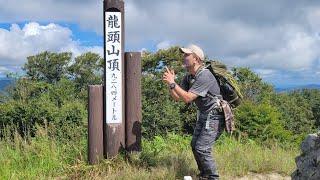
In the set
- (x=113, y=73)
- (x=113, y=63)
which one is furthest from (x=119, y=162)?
(x=113, y=63)

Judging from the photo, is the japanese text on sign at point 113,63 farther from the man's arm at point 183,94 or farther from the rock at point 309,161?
the rock at point 309,161

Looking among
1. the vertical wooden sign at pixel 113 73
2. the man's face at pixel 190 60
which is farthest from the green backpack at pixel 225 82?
the vertical wooden sign at pixel 113 73

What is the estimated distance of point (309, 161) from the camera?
208 inches

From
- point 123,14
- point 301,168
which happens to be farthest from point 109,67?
point 301,168

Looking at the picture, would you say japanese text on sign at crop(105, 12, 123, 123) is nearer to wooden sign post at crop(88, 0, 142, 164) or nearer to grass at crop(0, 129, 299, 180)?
wooden sign post at crop(88, 0, 142, 164)

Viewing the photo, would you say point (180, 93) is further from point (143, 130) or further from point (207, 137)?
point (143, 130)

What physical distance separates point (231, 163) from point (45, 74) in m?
26.2

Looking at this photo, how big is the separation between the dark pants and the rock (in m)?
1.02

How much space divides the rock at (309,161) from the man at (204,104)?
41.0 inches

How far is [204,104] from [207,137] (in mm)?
396

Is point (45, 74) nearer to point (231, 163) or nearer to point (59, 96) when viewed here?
point (59, 96)

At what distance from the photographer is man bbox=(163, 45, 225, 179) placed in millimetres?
5926

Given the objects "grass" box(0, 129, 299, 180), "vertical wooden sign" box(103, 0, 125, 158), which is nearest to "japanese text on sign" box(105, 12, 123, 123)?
"vertical wooden sign" box(103, 0, 125, 158)

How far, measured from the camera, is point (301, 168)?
211 inches
